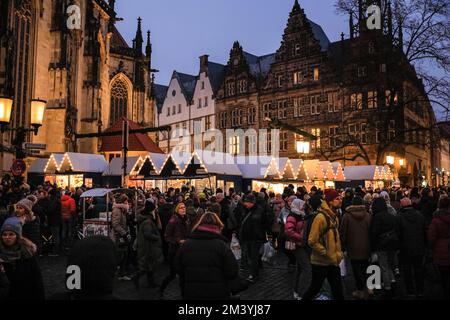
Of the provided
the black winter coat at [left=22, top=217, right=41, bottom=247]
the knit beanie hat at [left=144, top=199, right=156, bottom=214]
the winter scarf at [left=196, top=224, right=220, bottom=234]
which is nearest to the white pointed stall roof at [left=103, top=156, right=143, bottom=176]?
the knit beanie hat at [left=144, top=199, right=156, bottom=214]

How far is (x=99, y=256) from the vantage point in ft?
9.96

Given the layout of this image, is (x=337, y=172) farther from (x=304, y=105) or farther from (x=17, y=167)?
(x=17, y=167)

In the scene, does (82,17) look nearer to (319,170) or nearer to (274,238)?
(319,170)

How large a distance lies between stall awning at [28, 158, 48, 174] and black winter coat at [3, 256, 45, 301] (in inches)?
873

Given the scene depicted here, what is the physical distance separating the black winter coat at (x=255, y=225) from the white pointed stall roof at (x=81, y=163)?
664 inches

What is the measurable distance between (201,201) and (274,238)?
2465 mm

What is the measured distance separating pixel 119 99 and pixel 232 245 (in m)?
33.1

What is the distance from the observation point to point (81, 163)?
24219 mm

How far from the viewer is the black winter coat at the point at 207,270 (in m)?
3.87

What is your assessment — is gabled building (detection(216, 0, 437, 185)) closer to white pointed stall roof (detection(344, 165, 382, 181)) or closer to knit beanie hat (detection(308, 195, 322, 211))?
white pointed stall roof (detection(344, 165, 382, 181))

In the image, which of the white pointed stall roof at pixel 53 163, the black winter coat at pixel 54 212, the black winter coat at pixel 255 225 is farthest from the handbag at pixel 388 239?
the white pointed stall roof at pixel 53 163

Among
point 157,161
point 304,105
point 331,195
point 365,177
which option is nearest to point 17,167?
point 331,195

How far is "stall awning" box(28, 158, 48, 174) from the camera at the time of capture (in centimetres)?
2545
